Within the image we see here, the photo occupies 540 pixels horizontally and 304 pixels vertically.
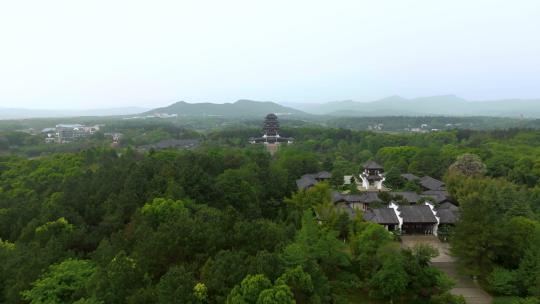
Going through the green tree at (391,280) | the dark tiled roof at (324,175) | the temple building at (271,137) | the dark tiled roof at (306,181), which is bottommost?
the green tree at (391,280)

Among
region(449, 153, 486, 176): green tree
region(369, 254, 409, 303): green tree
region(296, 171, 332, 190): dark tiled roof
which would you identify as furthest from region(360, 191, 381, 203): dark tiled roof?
region(369, 254, 409, 303): green tree

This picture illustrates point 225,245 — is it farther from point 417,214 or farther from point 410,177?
point 410,177

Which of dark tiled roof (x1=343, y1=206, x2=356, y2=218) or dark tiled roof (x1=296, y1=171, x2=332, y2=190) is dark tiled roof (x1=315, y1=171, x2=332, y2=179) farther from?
dark tiled roof (x1=343, y1=206, x2=356, y2=218)

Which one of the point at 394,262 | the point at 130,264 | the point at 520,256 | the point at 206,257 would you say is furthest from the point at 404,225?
the point at 130,264

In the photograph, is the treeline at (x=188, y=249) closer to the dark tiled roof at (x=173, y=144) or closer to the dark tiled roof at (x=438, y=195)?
the dark tiled roof at (x=438, y=195)

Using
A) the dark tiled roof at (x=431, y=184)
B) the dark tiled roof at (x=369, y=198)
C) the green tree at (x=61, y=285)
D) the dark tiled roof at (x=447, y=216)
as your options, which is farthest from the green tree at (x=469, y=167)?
the green tree at (x=61, y=285)

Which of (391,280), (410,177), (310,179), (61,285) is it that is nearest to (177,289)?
(61,285)

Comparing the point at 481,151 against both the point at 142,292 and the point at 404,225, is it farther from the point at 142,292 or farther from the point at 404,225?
the point at 142,292
